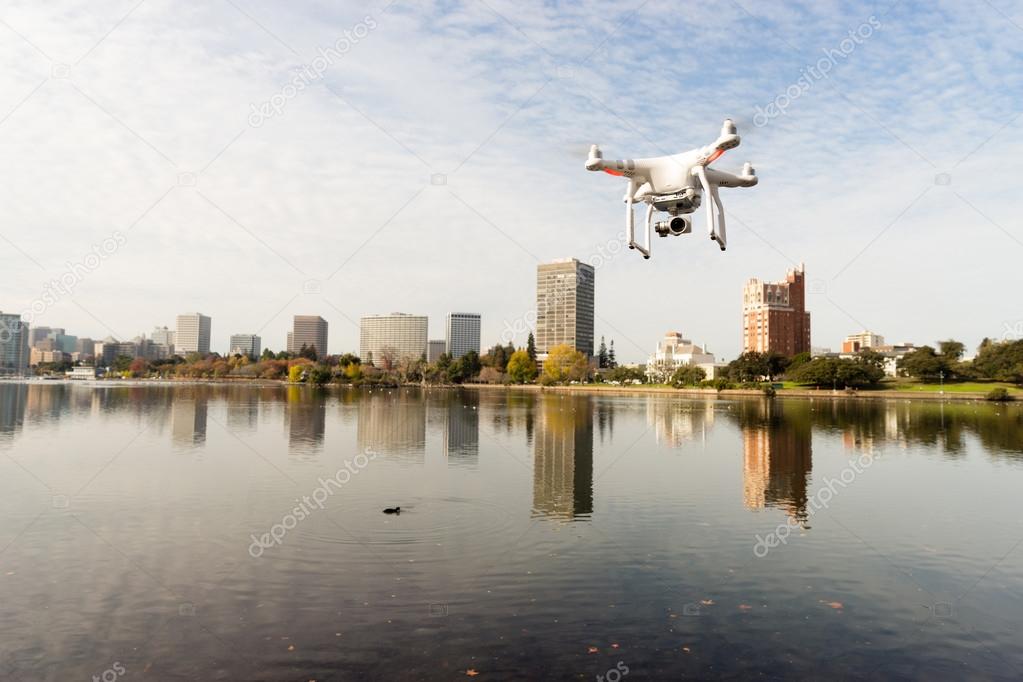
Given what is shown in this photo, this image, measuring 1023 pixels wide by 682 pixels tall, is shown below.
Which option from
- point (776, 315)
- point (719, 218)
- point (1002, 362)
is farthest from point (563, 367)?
point (719, 218)

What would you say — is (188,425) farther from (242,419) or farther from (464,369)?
(464,369)

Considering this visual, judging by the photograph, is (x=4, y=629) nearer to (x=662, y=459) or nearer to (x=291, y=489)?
(x=291, y=489)

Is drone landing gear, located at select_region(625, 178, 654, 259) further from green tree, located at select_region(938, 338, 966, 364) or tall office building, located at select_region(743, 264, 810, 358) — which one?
tall office building, located at select_region(743, 264, 810, 358)

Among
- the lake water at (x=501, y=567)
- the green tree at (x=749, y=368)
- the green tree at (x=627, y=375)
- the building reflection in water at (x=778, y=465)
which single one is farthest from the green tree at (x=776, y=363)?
the lake water at (x=501, y=567)

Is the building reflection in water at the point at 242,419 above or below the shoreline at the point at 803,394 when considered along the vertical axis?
below

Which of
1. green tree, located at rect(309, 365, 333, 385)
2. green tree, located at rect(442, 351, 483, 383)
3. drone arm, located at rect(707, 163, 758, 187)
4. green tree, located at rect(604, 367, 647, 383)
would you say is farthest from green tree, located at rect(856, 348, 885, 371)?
drone arm, located at rect(707, 163, 758, 187)

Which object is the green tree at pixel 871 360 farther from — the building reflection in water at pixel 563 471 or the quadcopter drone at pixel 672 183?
the quadcopter drone at pixel 672 183
